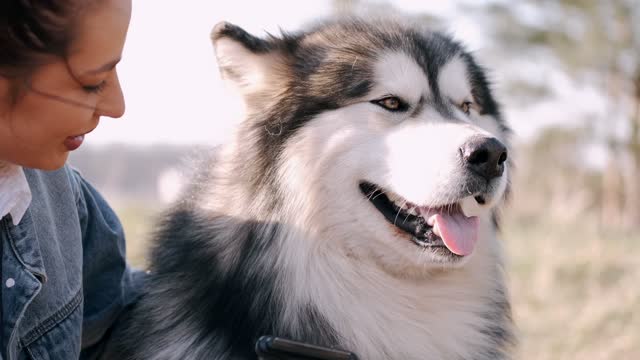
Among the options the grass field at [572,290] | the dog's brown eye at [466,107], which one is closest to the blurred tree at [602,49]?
the grass field at [572,290]

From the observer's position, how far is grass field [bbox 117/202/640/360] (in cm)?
459

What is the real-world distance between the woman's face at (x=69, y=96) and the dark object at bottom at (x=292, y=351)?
77 cm

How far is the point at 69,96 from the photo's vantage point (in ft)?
5.73

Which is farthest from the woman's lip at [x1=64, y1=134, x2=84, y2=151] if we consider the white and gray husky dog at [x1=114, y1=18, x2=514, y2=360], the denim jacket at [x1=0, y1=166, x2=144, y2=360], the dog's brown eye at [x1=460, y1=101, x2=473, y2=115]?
the dog's brown eye at [x1=460, y1=101, x2=473, y2=115]

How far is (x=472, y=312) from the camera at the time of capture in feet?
8.29

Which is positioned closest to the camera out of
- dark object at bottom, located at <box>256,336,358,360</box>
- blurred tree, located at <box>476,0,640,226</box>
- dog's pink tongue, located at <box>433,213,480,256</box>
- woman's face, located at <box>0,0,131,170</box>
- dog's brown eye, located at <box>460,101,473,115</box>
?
woman's face, located at <box>0,0,131,170</box>

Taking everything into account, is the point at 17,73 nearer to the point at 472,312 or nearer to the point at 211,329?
the point at 211,329

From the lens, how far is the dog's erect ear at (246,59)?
8.13 feet

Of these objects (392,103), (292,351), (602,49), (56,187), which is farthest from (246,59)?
(602,49)

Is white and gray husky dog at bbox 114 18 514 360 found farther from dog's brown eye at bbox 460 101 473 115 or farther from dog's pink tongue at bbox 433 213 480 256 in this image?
dog's brown eye at bbox 460 101 473 115

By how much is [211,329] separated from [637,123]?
19.0 metres

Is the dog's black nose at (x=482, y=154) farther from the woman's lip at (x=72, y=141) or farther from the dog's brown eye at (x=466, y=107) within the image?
the woman's lip at (x=72, y=141)

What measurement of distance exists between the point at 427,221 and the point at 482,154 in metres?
0.27

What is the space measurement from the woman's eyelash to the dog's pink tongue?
41.7 inches
